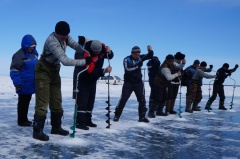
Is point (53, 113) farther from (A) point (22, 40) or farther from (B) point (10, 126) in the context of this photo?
(A) point (22, 40)

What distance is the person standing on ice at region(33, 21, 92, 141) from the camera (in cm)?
487

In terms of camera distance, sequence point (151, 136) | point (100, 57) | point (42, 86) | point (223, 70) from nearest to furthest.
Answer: point (42, 86) < point (151, 136) < point (100, 57) < point (223, 70)

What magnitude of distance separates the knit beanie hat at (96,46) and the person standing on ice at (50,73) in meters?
0.80

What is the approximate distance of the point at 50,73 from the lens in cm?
523

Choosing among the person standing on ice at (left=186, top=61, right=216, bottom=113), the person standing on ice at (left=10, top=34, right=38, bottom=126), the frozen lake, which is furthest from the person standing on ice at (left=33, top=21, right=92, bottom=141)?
the person standing on ice at (left=186, top=61, right=216, bottom=113)

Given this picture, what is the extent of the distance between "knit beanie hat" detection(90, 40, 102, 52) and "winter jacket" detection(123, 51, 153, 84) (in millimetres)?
1384

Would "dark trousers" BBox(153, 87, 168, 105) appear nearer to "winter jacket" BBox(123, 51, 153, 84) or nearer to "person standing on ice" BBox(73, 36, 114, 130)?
"winter jacket" BBox(123, 51, 153, 84)

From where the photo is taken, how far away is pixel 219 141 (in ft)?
18.7

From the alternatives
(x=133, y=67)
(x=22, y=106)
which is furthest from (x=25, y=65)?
(x=133, y=67)

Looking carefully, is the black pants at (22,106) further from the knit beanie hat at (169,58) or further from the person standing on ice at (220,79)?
the person standing on ice at (220,79)

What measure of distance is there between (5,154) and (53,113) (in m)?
1.54

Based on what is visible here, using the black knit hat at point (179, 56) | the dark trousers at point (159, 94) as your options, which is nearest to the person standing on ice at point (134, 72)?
the dark trousers at point (159, 94)

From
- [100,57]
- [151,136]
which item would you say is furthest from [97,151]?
[100,57]

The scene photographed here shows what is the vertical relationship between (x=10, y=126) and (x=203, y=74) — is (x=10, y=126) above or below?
below
